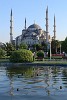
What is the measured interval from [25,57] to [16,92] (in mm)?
30636

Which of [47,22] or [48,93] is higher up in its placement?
[47,22]

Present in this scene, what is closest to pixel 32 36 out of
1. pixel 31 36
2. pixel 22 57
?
pixel 31 36

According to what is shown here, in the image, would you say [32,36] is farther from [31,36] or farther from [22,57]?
[22,57]

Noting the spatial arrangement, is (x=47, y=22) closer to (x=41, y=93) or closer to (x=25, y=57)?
(x=25, y=57)

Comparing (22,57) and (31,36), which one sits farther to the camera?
(31,36)

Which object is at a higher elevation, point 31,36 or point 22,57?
point 31,36

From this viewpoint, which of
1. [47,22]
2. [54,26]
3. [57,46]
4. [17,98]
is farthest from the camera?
[54,26]

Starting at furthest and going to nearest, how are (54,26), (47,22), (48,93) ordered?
(54,26) < (47,22) < (48,93)

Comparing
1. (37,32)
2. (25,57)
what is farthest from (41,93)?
(37,32)

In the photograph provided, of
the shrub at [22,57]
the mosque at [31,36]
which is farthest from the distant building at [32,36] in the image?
the shrub at [22,57]

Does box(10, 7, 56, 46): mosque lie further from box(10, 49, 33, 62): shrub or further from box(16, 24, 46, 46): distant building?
box(10, 49, 33, 62): shrub

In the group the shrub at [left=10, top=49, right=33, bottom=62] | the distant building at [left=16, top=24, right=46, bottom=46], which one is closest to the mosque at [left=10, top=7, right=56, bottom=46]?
the distant building at [left=16, top=24, right=46, bottom=46]

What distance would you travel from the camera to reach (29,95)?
14.6 metres

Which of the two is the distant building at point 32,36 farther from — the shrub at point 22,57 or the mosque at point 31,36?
the shrub at point 22,57
